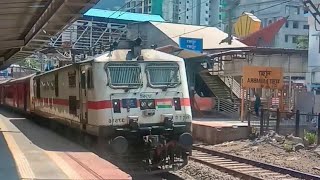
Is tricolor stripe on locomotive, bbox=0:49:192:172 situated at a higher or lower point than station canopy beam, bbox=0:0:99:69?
lower

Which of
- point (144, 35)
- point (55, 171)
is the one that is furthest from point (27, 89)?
point (144, 35)

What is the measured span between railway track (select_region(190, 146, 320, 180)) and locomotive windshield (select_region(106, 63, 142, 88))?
11.4 ft

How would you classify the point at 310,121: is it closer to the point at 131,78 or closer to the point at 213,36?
the point at 131,78

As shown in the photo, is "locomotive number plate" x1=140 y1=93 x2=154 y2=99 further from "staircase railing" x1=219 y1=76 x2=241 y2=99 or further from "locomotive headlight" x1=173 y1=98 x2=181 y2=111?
"staircase railing" x1=219 y1=76 x2=241 y2=99

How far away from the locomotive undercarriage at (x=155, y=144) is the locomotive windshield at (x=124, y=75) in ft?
3.46

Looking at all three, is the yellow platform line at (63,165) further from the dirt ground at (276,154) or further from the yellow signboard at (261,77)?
the yellow signboard at (261,77)

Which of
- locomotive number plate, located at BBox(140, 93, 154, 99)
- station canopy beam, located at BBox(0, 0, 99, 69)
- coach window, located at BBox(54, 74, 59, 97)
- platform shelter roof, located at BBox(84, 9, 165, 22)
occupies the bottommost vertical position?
locomotive number plate, located at BBox(140, 93, 154, 99)

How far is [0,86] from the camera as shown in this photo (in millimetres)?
41375

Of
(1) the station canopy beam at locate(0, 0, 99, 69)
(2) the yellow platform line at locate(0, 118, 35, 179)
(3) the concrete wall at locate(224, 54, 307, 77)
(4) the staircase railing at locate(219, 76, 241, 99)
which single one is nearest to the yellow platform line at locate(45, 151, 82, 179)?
(2) the yellow platform line at locate(0, 118, 35, 179)

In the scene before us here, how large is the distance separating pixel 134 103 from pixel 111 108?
556 millimetres

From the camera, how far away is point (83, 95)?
41.2 ft

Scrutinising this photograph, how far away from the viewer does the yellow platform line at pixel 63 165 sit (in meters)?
8.19

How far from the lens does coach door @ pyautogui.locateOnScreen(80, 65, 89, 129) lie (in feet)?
40.1

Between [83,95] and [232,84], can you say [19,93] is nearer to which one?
[232,84]
